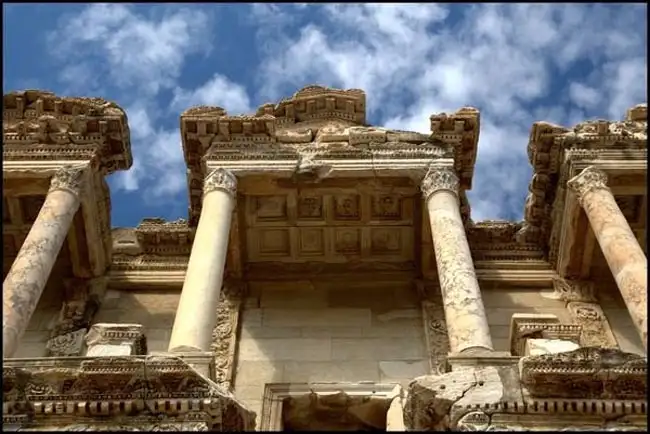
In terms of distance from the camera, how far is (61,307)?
17.5 metres

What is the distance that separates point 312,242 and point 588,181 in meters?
5.57

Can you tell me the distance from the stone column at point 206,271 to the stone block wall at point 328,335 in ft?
8.61

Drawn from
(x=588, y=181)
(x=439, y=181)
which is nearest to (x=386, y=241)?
(x=439, y=181)

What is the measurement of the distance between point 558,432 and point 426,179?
758 cm

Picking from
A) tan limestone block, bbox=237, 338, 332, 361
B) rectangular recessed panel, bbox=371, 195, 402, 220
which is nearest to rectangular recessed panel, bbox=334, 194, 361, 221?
rectangular recessed panel, bbox=371, 195, 402, 220

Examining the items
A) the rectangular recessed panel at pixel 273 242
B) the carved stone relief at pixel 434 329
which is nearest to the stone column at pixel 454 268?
the carved stone relief at pixel 434 329

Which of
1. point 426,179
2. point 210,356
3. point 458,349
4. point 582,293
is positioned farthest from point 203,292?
point 582,293

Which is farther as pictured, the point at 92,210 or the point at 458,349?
the point at 92,210

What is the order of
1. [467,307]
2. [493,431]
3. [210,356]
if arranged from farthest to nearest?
[467,307]
[210,356]
[493,431]

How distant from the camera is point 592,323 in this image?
663 inches

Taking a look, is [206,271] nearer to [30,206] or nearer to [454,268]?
[454,268]

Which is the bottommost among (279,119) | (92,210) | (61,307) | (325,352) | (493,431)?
(493,431)

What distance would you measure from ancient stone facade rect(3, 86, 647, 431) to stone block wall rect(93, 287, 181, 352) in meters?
0.04

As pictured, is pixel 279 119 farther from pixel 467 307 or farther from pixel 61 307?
pixel 467 307
